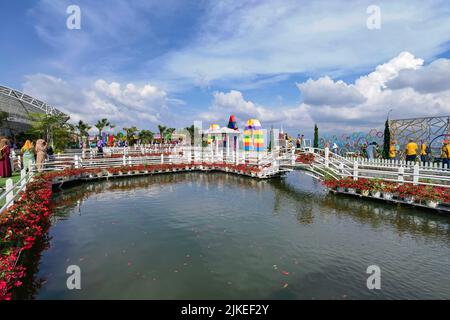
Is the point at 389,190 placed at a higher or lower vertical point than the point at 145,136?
lower

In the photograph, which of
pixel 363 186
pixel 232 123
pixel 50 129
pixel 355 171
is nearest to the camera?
pixel 363 186

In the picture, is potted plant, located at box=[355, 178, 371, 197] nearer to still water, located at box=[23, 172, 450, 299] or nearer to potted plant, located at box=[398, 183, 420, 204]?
still water, located at box=[23, 172, 450, 299]

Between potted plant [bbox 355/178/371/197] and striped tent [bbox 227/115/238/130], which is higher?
striped tent [bbox 227/115/238/130]

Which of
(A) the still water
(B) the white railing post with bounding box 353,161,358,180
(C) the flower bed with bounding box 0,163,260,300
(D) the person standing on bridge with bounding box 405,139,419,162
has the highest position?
(D) the person standing on bridge with bounding box 405,139,419,162

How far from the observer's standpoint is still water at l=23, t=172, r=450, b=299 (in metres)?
5.57

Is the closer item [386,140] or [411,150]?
[411,150]

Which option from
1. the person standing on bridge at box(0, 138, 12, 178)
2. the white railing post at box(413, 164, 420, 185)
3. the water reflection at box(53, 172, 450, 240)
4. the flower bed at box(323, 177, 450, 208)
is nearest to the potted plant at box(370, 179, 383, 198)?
the flower bed at box(323, 177, 450, 208)

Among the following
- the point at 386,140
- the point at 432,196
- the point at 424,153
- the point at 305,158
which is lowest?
the point at 432,196

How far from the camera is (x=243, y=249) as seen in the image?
7.55 metres

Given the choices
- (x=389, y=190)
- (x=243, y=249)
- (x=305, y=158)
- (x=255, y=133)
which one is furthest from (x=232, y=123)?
(x=243, y=249)

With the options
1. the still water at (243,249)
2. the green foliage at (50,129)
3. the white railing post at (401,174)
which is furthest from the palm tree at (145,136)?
the white railing post at (401,174)

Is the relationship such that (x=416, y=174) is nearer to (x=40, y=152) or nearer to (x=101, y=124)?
(x=40, y=152)

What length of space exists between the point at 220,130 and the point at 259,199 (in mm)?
13419

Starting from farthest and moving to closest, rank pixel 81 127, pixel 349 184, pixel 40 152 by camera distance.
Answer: pixel 81 127 → pixel 40 152 → pixel 349 184
